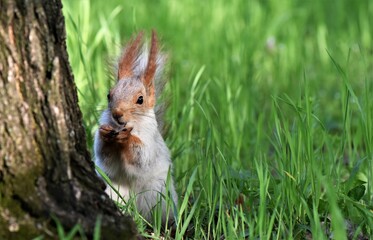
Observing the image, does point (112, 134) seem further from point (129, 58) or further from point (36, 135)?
point (36, 135)

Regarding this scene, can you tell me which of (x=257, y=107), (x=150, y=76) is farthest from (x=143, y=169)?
(x=257, y=107)

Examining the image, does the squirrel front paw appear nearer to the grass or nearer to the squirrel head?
the squirrel head

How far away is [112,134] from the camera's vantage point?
334 cm

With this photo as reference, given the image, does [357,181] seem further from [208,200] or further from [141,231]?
[141,231]

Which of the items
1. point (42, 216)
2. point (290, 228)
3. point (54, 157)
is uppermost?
point (54, 157)

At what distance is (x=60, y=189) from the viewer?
2.58 meters

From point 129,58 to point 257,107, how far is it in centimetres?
182

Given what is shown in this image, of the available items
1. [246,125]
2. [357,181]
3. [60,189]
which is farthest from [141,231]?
[246,125]

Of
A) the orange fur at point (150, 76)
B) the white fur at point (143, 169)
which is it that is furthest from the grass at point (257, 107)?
the orange fur at point (150, 76)

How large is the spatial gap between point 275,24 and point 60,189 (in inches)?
175

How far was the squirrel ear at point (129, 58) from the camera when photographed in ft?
11.8

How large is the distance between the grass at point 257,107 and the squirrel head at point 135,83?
0.74 ft

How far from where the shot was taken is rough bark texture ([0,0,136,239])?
8.19ft

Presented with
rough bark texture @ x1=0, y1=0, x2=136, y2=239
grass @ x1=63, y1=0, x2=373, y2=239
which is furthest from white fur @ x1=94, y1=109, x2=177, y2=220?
rough bark texture @ x1=0, y1=0, x2=136, y2=239
